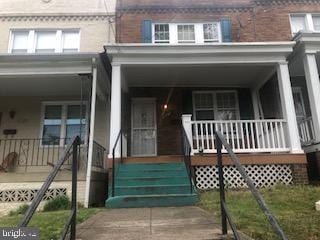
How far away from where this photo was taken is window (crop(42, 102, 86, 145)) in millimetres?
10844

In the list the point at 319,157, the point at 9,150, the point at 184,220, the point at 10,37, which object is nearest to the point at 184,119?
the point at 319,157

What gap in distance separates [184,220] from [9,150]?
8.07 m

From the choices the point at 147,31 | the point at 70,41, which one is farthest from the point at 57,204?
the point at 70,41

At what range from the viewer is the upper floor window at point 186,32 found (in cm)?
1177

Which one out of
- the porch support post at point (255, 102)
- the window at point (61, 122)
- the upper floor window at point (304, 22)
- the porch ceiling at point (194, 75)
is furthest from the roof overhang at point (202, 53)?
the upper floor window at point (304, 22)

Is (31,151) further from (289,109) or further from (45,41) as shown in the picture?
(289,109)

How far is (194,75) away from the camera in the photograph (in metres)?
10.2

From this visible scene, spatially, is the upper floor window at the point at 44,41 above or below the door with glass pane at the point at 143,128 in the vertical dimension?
above

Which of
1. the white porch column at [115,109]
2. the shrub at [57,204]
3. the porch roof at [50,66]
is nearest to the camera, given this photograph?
the shrub at [57,204]

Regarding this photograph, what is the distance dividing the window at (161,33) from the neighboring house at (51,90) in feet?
5.88

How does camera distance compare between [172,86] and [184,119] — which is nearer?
[184,119]

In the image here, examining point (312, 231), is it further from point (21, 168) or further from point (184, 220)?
point (21, 168)

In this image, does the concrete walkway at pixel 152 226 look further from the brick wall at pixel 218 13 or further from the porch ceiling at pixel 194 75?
the brick wall at pixel 218 13

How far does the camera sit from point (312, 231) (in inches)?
143
